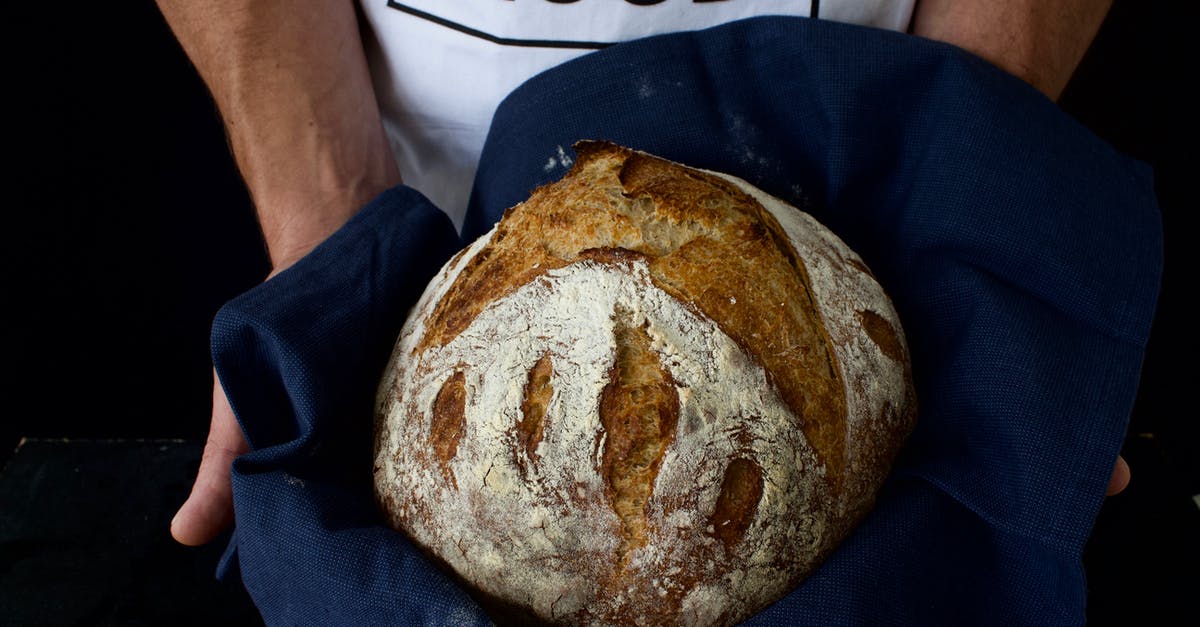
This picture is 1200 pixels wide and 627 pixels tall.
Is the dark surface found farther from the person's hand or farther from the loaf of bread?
the person's hand

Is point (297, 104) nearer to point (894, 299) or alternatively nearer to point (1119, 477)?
point (894, 299)

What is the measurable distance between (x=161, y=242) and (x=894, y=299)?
1570 mm

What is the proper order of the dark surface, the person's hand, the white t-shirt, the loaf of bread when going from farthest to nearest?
the dark surface
the white t-shirt
the person's hand
the loaf of bread

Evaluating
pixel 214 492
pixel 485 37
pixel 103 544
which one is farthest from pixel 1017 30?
pixel 103 544

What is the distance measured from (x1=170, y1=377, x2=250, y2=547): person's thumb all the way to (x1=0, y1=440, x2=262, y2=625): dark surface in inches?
16.3

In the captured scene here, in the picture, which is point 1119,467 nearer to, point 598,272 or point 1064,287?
point 1064,287

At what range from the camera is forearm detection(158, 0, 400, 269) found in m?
1.29

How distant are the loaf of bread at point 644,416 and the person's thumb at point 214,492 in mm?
249

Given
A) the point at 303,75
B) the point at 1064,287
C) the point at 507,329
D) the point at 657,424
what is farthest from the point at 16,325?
the point at 1064,287

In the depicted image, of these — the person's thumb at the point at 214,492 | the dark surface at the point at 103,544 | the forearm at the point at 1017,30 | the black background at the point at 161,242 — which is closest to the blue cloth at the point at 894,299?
the person's thumb at the point at 214,492

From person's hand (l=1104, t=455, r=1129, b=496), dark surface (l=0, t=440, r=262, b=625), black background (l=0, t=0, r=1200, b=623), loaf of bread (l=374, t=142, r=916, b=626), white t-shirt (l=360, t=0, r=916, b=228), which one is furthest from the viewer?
black background (l=0, t=0, r=1200, b=623)

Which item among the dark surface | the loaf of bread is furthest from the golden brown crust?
the dark surface

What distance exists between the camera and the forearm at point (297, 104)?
50.6 inches

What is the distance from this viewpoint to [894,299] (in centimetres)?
110
